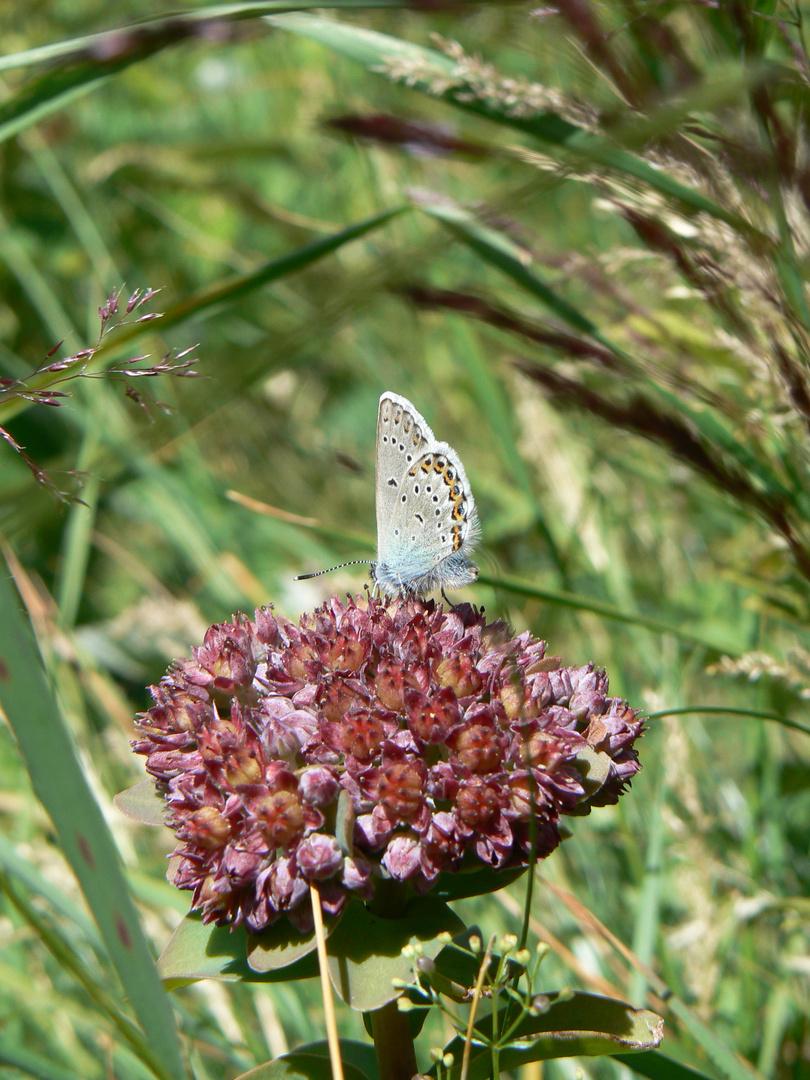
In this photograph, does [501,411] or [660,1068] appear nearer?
[660,1068]

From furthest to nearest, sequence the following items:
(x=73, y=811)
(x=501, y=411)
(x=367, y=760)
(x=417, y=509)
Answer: (x=501, y=411)
(x=417, y=509)
(x=367, y=760)
(x=73, y=811)

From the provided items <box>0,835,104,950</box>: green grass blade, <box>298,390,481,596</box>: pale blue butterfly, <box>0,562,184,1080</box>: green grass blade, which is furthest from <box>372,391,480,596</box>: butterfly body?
<box>0,562,184,1080</box>: green grass blade

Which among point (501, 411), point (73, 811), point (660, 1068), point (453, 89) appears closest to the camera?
point (73, 811)

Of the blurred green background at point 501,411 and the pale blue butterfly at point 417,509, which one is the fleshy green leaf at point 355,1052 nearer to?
the blurred green background at point 501,411

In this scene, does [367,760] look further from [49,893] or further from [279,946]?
[49,893]

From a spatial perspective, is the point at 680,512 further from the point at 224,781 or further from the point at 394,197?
the point at 224,781

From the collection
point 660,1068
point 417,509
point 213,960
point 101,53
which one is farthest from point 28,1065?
point 101,53

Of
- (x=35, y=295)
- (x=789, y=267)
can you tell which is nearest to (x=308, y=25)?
(x=789, y=267)

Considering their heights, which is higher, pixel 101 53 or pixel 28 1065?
pixel 101 53
